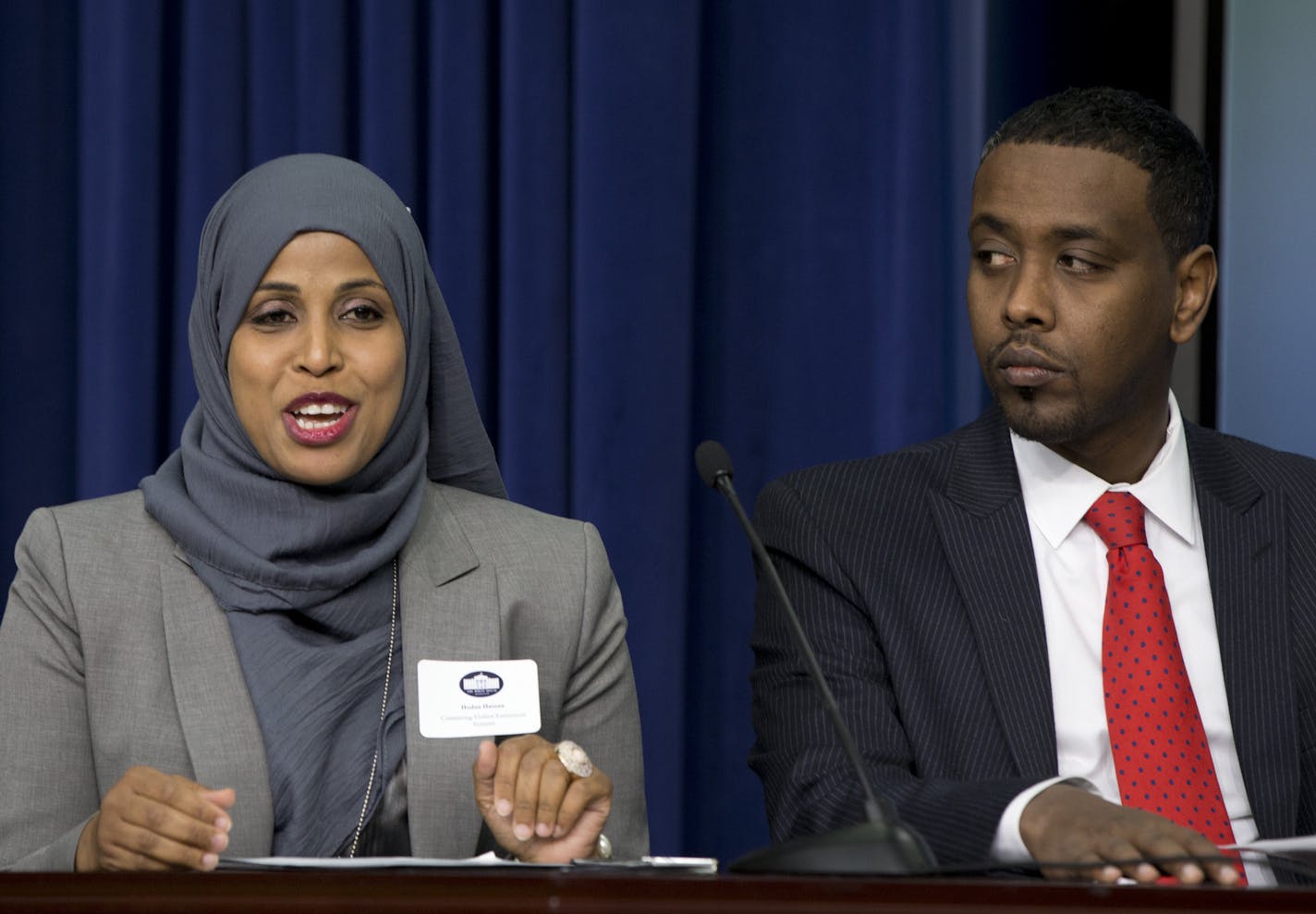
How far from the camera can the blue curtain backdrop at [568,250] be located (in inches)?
107

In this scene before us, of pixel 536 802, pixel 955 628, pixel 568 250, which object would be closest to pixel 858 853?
pixel 536 802

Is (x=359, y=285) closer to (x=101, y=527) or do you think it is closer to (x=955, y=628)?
(x=101, y=527)

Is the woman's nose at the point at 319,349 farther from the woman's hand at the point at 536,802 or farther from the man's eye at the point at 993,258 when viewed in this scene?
the man's eye at the point at 993,258

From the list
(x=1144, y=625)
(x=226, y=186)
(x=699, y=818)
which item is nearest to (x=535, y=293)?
(x=226, y=186)

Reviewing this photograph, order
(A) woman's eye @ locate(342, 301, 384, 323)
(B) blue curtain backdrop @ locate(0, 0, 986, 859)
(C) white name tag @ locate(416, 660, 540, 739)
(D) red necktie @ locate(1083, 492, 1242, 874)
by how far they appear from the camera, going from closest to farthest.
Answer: (D) red necktie @ locate(1083, 492, 1242, 874), (C) white name tag @ locate(416, 660, 540, 739), (A) woman's eye @ locate(342, 301, 384, 323), (B) blue curtain backdrop @ locate(0, 0, 986, 859)

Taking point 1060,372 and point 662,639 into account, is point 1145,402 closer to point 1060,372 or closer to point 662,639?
point 1060,372

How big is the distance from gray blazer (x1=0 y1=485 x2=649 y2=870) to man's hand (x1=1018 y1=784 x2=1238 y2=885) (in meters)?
0.65

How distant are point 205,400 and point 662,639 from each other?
96 cm

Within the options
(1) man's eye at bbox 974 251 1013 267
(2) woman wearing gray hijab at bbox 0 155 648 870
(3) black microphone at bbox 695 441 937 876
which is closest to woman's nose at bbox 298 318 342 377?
(2) woman wearing gray hijab at bbox 0 155 648 870

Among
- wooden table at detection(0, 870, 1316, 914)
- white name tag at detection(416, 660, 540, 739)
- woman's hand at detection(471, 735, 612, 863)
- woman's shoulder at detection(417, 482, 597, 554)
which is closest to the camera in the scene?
wooden table at detection(0, 870, 1316, 914)

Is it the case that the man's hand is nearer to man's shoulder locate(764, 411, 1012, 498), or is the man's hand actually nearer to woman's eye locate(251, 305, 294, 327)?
man's shoulder locate(764, 411, 1012, 498)

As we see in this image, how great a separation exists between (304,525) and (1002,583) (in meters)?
0.90

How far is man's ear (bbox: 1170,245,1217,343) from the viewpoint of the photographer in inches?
83.3

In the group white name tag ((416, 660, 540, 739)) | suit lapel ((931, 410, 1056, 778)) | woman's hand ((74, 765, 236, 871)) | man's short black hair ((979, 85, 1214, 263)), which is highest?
man's short black hair ((979, 85, 1214, 263))
